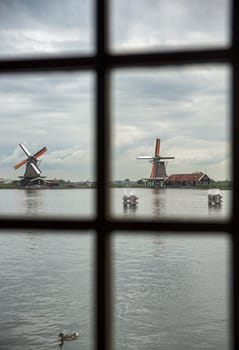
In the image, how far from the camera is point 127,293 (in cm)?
2039

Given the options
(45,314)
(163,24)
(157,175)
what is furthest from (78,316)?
(163,24)

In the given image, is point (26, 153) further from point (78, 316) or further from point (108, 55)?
point (108, 55)

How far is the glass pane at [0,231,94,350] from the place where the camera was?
660 inches

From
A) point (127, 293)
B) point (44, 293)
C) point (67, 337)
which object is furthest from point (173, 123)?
point (67, 337)

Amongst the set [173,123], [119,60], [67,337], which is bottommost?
[67,337]

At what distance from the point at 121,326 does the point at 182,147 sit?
1896 centimetres

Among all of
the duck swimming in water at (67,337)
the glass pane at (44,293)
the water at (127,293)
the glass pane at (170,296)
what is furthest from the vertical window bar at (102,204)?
the duck swimming in water at (67,337)

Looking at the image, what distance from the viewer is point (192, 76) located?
37.1 meters

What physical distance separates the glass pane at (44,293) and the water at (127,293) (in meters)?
0.04

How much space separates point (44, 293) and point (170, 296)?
5.37 meters

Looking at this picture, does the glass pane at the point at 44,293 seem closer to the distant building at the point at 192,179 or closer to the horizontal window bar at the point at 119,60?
the distant building at the point at 192,179

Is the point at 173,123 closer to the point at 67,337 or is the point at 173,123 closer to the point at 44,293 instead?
the point at 44,293

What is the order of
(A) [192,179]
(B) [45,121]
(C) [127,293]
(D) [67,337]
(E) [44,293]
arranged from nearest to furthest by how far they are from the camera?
1. (D) [67,337]
2. (C) [127,293]
3. (E) [44,293]
4. (A) [192,179]
5. (B) [45,121]
